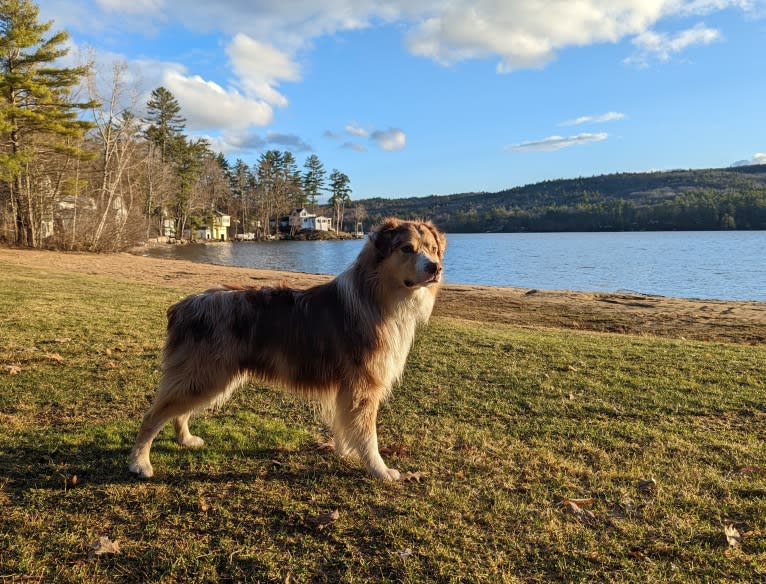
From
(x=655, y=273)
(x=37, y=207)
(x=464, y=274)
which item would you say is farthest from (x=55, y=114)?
(x=655, y=273)

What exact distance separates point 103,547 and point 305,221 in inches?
4489

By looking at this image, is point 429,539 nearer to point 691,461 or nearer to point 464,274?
point 691,461

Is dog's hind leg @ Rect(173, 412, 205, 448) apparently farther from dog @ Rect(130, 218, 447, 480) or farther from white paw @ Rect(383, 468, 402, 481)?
white paw @ Rect(383, 468, 402, 481)

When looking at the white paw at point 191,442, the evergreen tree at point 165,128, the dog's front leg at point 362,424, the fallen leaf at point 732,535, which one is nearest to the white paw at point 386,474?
the dog's front leg at point 362,424

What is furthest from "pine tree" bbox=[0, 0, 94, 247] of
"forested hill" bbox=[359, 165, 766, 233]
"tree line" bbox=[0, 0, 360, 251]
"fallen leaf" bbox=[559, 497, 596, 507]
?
"forested hill" bbox=[359, 165, 766, 233]

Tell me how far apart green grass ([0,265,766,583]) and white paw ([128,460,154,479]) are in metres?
0.09

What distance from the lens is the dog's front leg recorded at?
4.30m

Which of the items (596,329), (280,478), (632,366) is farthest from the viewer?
(596,329)

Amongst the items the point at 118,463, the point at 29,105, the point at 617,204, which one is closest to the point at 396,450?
the point at 118,463

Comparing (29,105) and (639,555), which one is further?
(29,105)

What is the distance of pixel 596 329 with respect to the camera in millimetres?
14641

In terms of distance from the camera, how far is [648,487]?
4.18 meters

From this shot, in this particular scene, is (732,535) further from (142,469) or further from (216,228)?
(216,228)

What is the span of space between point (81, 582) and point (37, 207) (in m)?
40.7
